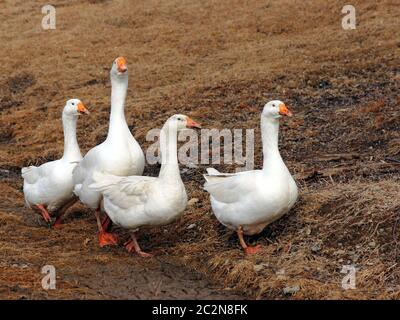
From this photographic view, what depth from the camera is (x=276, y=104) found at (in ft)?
25.6

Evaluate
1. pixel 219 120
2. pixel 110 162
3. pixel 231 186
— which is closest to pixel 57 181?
pixel 110 162

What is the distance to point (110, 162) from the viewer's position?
27.7 ft

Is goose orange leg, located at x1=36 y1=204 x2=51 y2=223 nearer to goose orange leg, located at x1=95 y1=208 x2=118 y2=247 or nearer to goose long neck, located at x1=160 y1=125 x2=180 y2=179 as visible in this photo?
goose orange leg, located at x1=95 y1=208 x2=118 y2=247

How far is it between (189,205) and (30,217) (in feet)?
7.21

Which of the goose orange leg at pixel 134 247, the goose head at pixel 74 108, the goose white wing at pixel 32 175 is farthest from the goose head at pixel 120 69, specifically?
the goose orange leg at pixel 134 247

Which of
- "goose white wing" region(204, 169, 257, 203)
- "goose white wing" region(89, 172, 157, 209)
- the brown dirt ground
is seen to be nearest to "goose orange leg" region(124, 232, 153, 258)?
the brown dirt ground

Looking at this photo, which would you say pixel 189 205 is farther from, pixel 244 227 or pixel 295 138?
pixel 295 138

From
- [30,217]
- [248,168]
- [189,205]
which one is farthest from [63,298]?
[248,168]

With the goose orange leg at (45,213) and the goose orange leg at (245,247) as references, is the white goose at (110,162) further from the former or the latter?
the goose orange leg at (245,247)

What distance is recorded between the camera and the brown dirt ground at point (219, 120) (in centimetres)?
721

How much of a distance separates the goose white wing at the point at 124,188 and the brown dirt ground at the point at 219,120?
0.60 meters

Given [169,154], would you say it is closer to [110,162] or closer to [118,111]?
[110,162]

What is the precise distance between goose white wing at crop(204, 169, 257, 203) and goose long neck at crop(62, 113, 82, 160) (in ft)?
6.55

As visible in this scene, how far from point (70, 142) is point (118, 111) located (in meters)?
0.84
